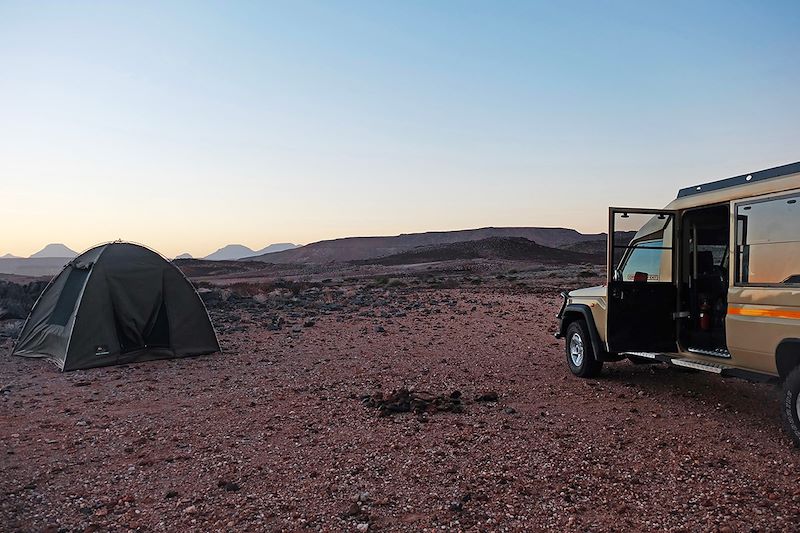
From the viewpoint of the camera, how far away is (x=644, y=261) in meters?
8.74

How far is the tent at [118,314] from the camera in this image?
1095 centimetres

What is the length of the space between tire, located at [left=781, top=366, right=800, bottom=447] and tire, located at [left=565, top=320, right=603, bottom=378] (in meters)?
3.05

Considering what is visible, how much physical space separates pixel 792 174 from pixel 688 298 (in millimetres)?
2519

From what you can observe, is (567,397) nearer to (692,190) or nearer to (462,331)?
(692,190)

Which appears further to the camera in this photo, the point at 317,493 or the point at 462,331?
the point at 462,331

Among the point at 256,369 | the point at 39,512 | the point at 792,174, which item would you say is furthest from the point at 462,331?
the point at 39,512

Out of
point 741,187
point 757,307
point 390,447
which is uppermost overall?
point 741,187

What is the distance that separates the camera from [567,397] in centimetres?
812

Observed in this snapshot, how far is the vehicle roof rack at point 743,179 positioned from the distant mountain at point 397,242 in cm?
11137

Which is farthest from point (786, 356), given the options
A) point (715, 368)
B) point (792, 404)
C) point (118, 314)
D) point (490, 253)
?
point (490, 253)

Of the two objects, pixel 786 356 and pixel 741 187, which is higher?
pixel 741 187

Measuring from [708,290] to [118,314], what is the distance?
9771mm

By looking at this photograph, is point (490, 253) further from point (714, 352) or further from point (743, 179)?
point (743, 179)

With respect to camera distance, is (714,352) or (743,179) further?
(714,352)
